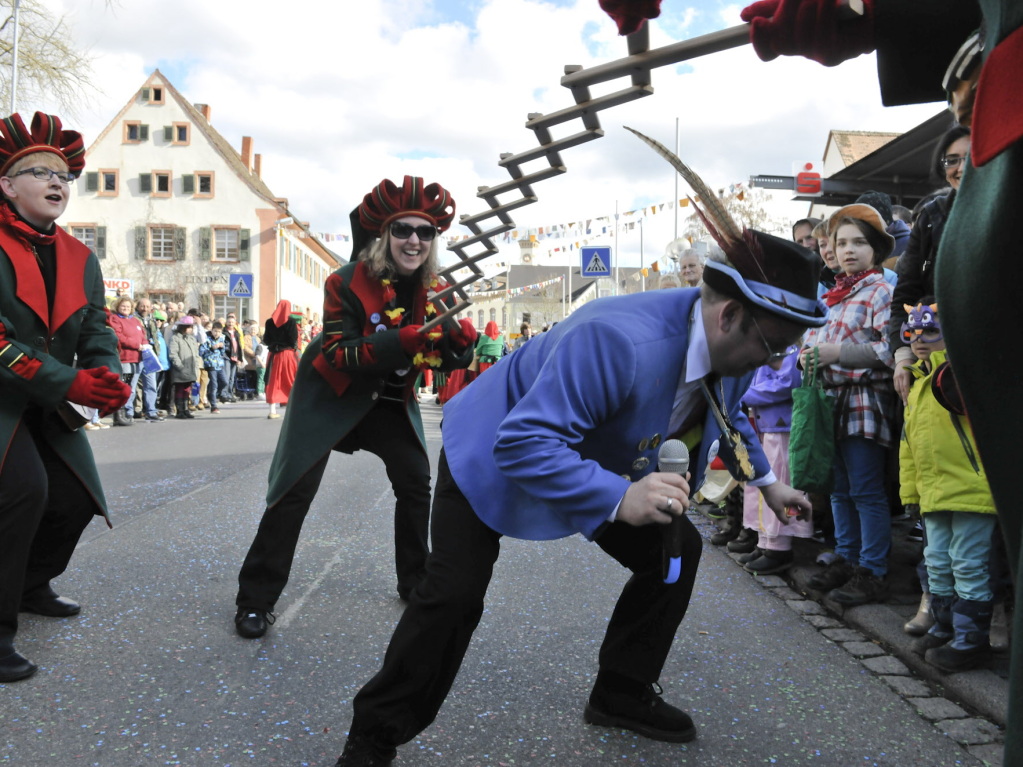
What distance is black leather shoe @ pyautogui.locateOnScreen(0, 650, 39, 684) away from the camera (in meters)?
3.34

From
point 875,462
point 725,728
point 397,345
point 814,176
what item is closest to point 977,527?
point 875,462

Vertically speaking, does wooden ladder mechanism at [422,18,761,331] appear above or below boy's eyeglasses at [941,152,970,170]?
below

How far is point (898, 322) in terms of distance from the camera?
4305 millimetres

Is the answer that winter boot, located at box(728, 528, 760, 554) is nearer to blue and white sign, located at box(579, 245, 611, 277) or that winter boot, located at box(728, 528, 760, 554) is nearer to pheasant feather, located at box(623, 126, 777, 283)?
pheasant feather, located at box(623, 126, 777, 283)

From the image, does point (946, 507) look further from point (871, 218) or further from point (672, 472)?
point (672, 472)

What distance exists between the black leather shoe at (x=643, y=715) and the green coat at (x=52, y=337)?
2371mm

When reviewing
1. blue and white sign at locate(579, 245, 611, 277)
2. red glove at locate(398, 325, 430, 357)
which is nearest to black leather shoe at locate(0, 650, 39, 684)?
red glove at locate(398, 325, 430, 357)

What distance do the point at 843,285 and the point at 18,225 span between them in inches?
157

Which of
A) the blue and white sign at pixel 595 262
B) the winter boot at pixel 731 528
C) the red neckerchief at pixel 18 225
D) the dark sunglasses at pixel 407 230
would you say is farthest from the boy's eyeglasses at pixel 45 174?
the blue and white sign at pixel 595 262

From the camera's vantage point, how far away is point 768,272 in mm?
2289

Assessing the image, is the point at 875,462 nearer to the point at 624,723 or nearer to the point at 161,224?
the point at 624,723

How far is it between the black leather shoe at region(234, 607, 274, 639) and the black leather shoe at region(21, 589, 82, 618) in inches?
32.3

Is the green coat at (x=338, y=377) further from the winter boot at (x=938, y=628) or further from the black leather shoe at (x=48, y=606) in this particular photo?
the winter boot at (x=938, y=628)

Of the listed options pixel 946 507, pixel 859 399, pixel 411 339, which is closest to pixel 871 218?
pixel 859 399
